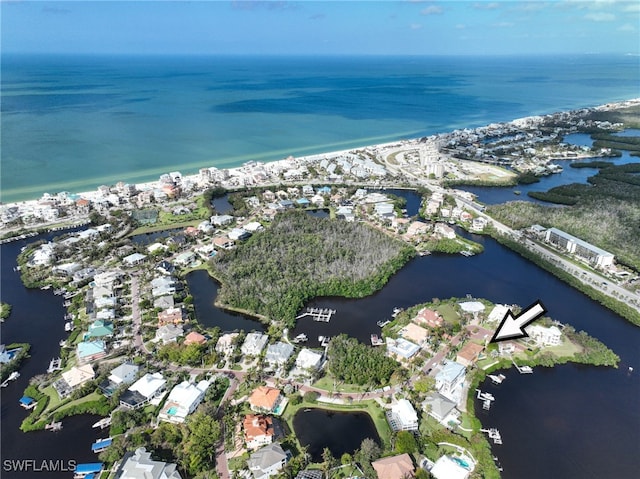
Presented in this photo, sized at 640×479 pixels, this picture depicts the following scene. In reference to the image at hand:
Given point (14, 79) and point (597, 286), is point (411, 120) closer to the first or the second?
point (597, 286)

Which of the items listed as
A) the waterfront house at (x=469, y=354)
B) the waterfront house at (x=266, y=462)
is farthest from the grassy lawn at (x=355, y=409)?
the waterfront house at (x=469, y=354)

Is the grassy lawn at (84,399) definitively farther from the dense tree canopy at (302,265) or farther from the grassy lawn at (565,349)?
the grassy lawn at (565,349)

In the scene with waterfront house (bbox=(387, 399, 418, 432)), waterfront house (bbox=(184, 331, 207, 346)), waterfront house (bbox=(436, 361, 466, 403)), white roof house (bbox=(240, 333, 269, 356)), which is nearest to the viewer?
waterfront house (bbox=(387, 399, 418, 432))

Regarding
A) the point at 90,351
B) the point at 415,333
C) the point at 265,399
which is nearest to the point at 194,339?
the point at 90,351

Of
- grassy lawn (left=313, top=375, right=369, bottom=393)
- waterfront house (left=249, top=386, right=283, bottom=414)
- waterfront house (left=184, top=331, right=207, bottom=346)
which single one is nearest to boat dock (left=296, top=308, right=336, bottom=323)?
grassy lawn (left=313, top=375, right=369, bottom=393)

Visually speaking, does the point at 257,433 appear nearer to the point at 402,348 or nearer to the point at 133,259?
the point at 402,348

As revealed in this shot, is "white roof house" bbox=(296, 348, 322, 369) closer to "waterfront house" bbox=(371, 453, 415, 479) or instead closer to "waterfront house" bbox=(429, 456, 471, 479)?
"waterfront house" bbox=(371, 453, 415, 479)
